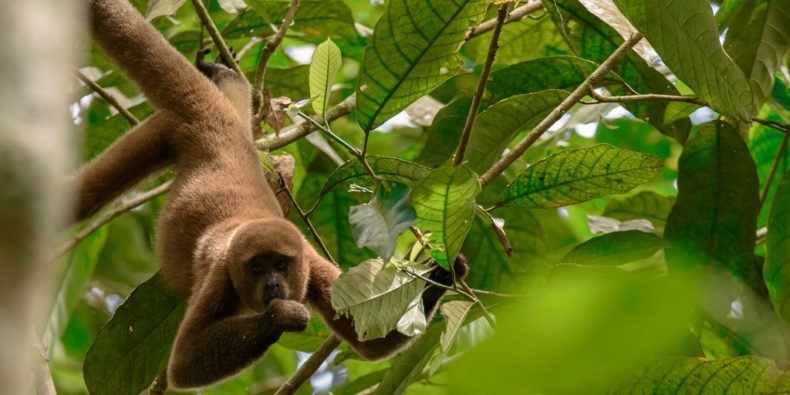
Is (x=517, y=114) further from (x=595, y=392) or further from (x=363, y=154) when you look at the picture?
(x=595, y=392)

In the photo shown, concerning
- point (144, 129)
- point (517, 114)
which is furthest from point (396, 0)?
point (144, 129)

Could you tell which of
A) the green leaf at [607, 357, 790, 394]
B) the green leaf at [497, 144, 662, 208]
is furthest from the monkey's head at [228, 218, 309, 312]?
the green leaf at [607, 357, 790, 394]

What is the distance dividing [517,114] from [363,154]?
2.78 feet

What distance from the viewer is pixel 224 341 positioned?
3.87 metres

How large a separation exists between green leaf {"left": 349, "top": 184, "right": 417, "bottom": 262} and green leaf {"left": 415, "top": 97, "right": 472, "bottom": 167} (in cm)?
110

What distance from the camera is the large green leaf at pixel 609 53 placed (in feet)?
13.6

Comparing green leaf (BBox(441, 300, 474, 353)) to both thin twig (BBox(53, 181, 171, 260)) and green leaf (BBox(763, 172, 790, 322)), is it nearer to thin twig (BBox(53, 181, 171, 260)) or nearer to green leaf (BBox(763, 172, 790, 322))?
green leaf (BBox(763, 172, 790, 322))

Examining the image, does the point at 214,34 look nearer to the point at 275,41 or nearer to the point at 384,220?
the point at 275,41

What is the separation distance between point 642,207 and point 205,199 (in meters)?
2.28

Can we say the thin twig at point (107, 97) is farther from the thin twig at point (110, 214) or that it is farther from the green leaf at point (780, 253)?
the green leaf at point (780, 253)


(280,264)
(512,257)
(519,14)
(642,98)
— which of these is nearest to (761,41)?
(642,98)

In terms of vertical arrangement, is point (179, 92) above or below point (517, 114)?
below

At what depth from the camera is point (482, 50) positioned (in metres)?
5.22

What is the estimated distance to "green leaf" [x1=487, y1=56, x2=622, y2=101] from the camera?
4.04 m
